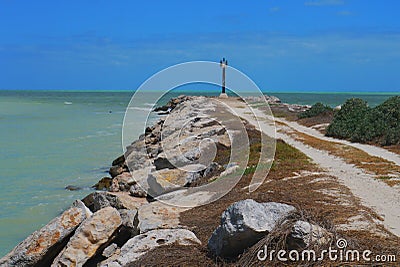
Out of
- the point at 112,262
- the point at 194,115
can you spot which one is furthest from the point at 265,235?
the point at 194,115

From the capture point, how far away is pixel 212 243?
21.1ft

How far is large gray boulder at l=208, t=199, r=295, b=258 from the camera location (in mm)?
5859

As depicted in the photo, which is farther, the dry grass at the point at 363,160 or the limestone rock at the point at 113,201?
the dry grass at the point at 363,160

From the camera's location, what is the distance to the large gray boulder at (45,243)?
7781 millimetres

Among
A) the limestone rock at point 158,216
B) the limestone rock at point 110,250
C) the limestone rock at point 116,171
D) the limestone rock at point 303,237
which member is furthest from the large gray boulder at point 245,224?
the limestone rock at point 116,171

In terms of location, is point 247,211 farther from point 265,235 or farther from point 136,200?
point 136,200

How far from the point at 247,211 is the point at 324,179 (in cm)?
628

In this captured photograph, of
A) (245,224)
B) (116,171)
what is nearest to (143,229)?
(245,224)

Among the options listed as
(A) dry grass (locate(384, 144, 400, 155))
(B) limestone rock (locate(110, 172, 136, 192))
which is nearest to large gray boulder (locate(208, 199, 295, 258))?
(B) limestone rock (locate(110, 172, 136, 192))

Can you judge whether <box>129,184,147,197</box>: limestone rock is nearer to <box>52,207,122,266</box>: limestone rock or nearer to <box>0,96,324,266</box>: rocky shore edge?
<box>0,96,324,266</box>: rocky shore edge

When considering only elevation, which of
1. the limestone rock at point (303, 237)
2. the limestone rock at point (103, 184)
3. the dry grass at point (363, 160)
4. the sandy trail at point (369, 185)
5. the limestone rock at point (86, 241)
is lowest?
the limestone rock at point (103, 184)

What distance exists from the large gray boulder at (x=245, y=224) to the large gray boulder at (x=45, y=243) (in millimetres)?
3018
